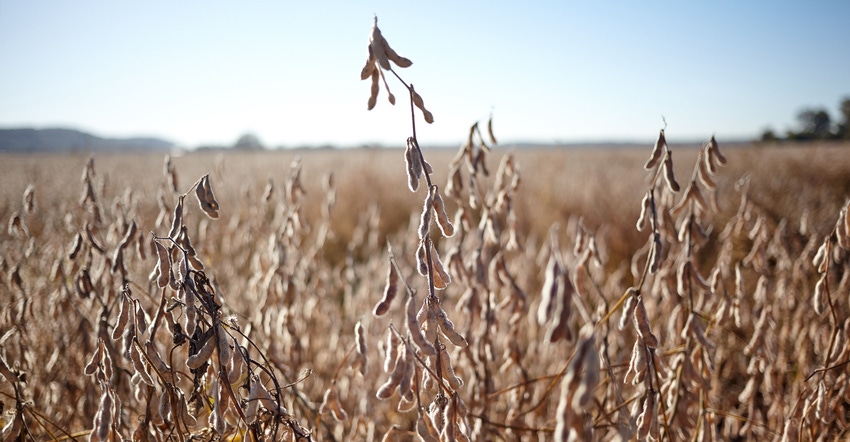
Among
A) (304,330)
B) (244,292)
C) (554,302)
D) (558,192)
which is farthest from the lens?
(558,192)

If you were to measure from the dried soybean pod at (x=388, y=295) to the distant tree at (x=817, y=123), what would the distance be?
6.66m

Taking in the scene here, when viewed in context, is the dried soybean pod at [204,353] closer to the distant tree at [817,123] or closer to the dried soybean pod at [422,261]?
the dried soybean pod at [422,261]

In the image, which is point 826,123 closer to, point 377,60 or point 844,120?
point 844,120

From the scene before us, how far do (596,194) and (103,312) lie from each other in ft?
19.3

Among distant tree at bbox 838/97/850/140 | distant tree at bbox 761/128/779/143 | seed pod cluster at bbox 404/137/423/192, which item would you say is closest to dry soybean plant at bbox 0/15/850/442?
seed pod cluster at bbox 404/137/423/192

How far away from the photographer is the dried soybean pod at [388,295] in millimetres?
797

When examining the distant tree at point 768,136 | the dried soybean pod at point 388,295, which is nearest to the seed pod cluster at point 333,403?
the dried soybean pod at point 388,295

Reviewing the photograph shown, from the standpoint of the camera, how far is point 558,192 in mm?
6543

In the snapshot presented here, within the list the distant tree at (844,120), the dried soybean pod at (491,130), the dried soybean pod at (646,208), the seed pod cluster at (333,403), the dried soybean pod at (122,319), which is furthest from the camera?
the distant tree at (844,120)

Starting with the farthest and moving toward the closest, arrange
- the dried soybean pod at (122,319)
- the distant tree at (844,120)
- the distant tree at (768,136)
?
the distant tree at (768,136), the distant tree at (844,120), the dried soybean pod at (122,319)

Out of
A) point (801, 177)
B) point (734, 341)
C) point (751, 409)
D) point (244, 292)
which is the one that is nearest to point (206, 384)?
point (244, 292)

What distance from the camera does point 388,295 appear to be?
31.7 inches

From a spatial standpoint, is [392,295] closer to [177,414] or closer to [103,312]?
[177,414]

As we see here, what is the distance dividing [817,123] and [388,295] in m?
7.21
